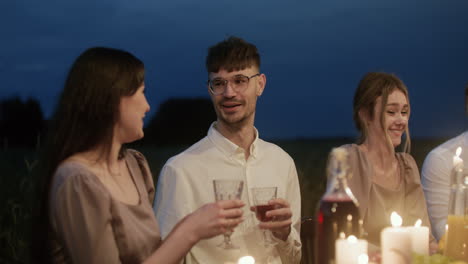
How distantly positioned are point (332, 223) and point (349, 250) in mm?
147

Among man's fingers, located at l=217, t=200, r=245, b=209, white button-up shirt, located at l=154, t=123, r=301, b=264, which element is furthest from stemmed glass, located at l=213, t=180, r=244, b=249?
white button-up shirt, located at l=154, t=123, r=301, b=264

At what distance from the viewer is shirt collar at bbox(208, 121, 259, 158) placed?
3484mm

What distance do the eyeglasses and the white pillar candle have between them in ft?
5.63

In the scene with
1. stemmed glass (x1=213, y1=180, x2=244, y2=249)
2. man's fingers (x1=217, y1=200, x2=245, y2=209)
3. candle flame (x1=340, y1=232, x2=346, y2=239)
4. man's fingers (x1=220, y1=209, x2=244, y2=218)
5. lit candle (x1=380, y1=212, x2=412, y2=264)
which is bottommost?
lit candle (x1=380, y1=212, x2=412, y2=264)

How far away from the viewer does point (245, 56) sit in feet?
11.4

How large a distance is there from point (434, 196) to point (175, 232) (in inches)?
92.7

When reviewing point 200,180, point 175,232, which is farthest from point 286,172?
point 175,232

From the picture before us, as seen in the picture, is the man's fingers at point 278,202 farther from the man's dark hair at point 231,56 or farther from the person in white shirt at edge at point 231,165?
the man's dark hair at point 231,56

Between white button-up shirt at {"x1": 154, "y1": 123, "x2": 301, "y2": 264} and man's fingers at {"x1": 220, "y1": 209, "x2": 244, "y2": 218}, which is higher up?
man's fingers at {"x1": 220, "y1": 209, "x2": 244, "y2": 218}

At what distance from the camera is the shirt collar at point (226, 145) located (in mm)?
3484

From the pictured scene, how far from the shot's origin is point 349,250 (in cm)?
185

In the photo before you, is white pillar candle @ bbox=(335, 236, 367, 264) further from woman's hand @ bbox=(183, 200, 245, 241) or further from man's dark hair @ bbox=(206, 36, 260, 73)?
man's dark hair @ bbox=(206, 36, 260, 73)

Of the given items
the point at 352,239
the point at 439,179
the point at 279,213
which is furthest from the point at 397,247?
the point at 439,179

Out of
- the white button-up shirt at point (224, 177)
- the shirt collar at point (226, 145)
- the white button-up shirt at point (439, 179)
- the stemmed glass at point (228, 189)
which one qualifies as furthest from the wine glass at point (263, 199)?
the white button-up shirt at point (439, 179)
